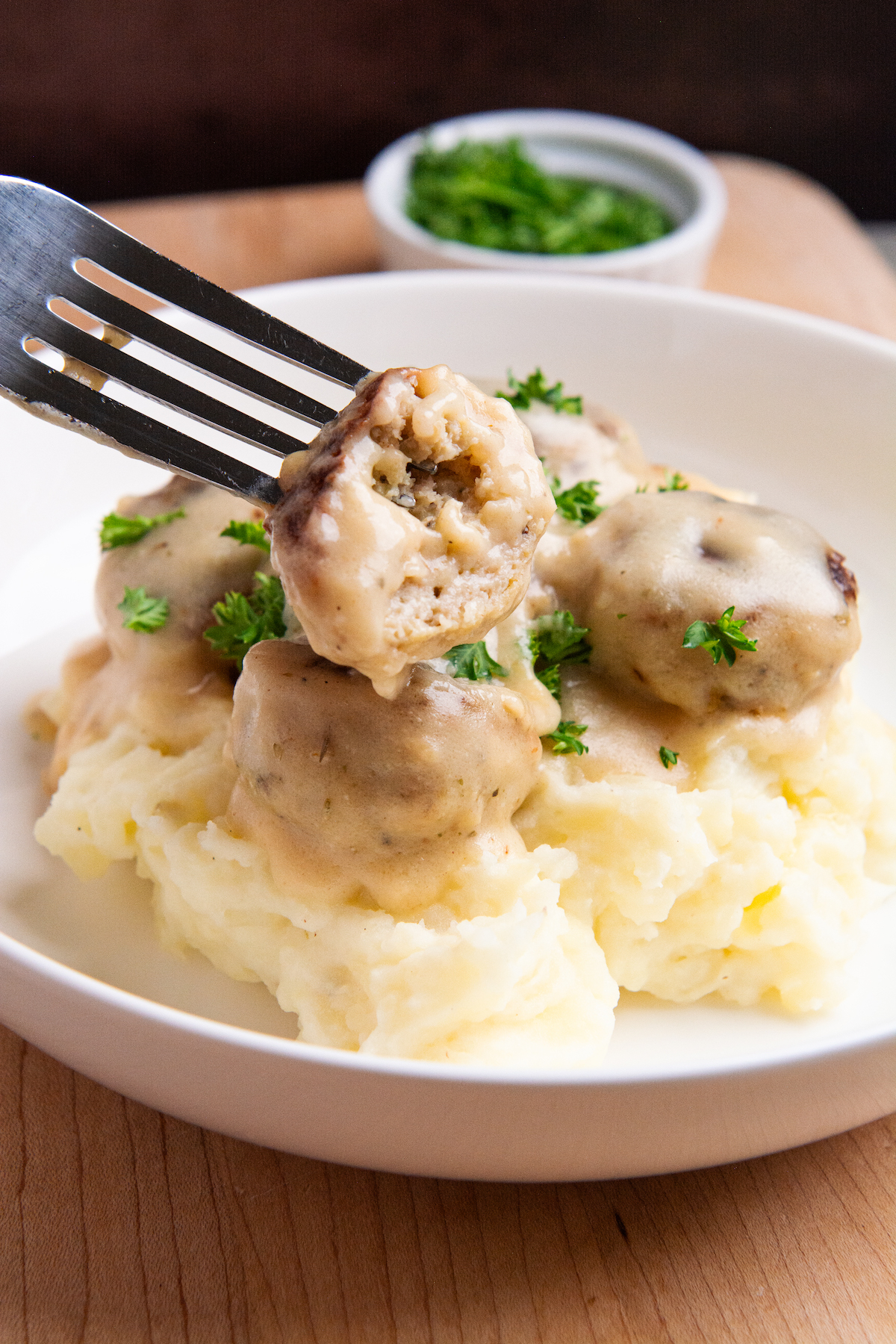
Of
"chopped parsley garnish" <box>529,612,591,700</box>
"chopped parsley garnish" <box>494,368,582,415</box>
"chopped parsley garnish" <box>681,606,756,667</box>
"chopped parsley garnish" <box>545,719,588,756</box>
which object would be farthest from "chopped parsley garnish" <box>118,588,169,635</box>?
"chopped parsley garnish" <box>681,606,756,667</box>

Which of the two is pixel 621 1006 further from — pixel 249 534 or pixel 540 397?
pixel 540 397

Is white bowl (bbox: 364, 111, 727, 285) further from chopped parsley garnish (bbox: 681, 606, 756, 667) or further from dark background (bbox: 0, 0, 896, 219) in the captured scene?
chopped parsley garnish (bbox: 681, 606, 756, 667)

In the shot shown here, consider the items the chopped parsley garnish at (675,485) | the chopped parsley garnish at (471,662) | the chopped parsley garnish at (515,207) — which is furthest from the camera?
the chopped parsley garnish at (515,207)

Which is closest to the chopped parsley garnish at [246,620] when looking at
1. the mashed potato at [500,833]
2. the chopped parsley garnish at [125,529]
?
the mashed potato at [500,833]

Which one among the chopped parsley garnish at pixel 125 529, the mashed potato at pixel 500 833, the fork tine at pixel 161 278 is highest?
the fork tine at pixel 161 278

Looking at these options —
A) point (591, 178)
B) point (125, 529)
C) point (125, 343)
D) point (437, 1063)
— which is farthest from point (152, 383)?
point (591, 178)

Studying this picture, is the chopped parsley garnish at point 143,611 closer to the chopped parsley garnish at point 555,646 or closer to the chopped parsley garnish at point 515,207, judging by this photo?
the chopped parsley garnish at point 555,646
